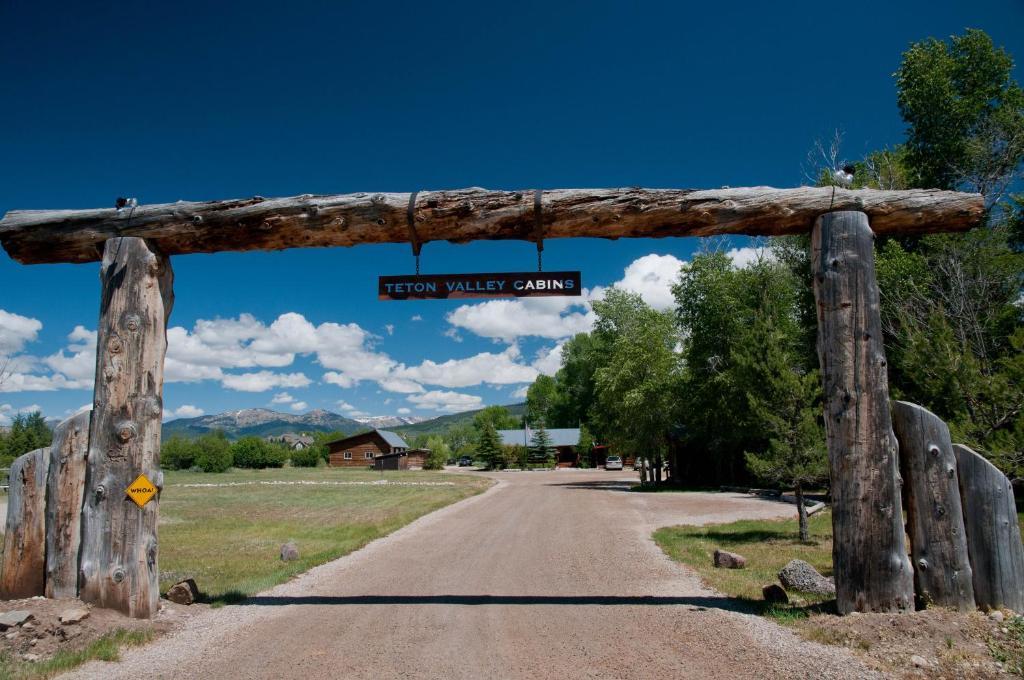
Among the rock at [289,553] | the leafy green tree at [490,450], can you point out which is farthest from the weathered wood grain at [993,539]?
the leafy green tree at [490,450]

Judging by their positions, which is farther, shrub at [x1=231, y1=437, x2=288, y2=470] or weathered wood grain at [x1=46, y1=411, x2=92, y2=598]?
shrub at [x1=231, y1=437, x2=288, y2=470]

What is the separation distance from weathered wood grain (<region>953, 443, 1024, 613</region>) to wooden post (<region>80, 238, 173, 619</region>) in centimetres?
829

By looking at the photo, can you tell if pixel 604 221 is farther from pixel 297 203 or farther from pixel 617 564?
pixel 617 564

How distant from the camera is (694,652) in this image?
5.38 metres

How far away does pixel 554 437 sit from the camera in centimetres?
8444

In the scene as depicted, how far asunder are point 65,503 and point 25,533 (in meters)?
0.46

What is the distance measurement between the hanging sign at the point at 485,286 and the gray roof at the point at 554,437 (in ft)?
240

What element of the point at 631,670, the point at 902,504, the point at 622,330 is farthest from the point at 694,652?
the point at 622,330

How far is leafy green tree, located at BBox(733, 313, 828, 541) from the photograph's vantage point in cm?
1367

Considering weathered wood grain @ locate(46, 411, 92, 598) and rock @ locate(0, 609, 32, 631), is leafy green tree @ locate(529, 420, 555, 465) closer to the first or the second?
weathered wood grain @ locate(46, 411, 92, 598)

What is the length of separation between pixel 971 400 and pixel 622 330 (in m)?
39.9

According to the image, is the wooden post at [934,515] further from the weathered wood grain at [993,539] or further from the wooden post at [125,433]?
the wooden post at [125,433]

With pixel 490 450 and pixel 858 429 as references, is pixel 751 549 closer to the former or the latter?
pixel 858 429

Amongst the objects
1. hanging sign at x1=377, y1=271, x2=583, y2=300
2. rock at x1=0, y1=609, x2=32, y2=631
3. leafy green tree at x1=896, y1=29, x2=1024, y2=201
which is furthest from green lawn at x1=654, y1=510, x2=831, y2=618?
leafy green tree at x1=896, y1=29, x2=1024, y2=201
